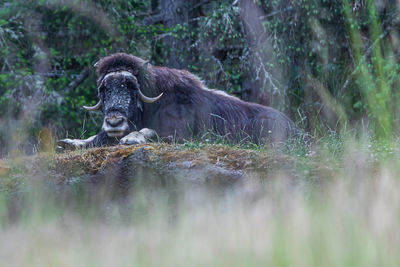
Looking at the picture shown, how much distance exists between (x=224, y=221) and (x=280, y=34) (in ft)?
26.2

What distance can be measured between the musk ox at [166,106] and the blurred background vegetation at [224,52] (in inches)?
72.1

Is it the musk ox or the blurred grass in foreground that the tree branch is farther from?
the blurred grass in foreground

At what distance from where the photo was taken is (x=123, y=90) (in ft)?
26.3

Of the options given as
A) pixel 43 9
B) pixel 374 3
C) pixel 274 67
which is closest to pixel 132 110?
pixel 274 67

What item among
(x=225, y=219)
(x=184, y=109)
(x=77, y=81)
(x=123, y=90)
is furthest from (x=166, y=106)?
(x=77, y=81)

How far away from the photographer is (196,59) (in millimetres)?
12461

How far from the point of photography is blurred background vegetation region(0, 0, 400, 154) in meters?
10.5

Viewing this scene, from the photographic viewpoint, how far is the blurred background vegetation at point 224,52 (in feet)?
34.5

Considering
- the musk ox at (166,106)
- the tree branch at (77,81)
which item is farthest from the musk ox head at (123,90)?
the tree branch at (77,81)

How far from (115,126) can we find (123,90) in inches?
29.5

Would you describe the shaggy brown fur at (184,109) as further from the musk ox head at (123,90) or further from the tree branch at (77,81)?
the tree branch at (77,81)

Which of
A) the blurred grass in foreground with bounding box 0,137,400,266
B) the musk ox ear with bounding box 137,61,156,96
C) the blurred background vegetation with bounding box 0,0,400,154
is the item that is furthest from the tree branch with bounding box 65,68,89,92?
the blurred grass in foreground with bounding box 0,137,400,266

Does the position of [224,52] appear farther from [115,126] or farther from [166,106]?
[115,126]

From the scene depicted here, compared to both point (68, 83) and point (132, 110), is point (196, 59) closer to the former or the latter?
point (68, 83)
